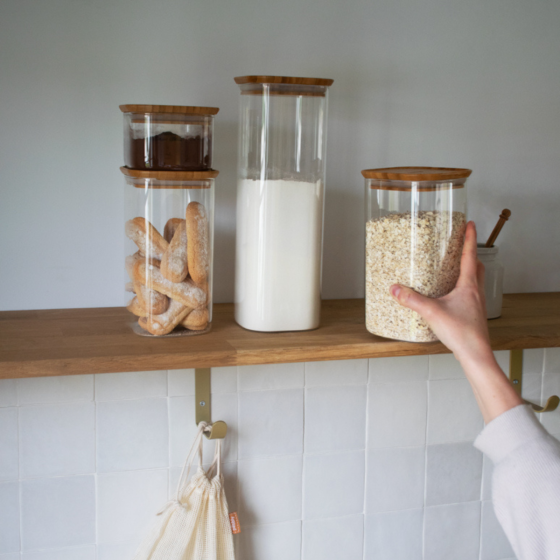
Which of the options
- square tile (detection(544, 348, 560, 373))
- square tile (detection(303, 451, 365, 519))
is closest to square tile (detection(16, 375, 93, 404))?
square tile (detection(303, 451, 365, 519))

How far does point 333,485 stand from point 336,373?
0.21 metres

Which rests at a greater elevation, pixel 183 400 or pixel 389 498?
pixel 183 400

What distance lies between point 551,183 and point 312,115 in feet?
2.02

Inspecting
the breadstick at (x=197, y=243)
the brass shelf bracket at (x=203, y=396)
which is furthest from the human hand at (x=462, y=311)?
the brass shelf bracket at (x=203, y=396)

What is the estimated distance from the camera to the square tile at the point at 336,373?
1085 mm

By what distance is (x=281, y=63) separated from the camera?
1.02 metres

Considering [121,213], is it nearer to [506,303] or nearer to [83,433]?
[83,433]

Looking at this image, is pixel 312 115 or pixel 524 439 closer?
pixel 524 439

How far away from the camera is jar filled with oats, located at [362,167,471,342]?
810 millimetres

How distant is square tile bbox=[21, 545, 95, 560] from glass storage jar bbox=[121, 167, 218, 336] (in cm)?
42

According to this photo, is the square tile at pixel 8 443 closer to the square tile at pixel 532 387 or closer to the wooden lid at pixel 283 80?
the wooden lid at pixel 283 80

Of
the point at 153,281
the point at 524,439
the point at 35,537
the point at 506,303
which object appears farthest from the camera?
the point at 506,303

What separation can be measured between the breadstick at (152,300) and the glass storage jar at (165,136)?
171 mm

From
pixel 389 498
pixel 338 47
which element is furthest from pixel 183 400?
pixel 338 47
